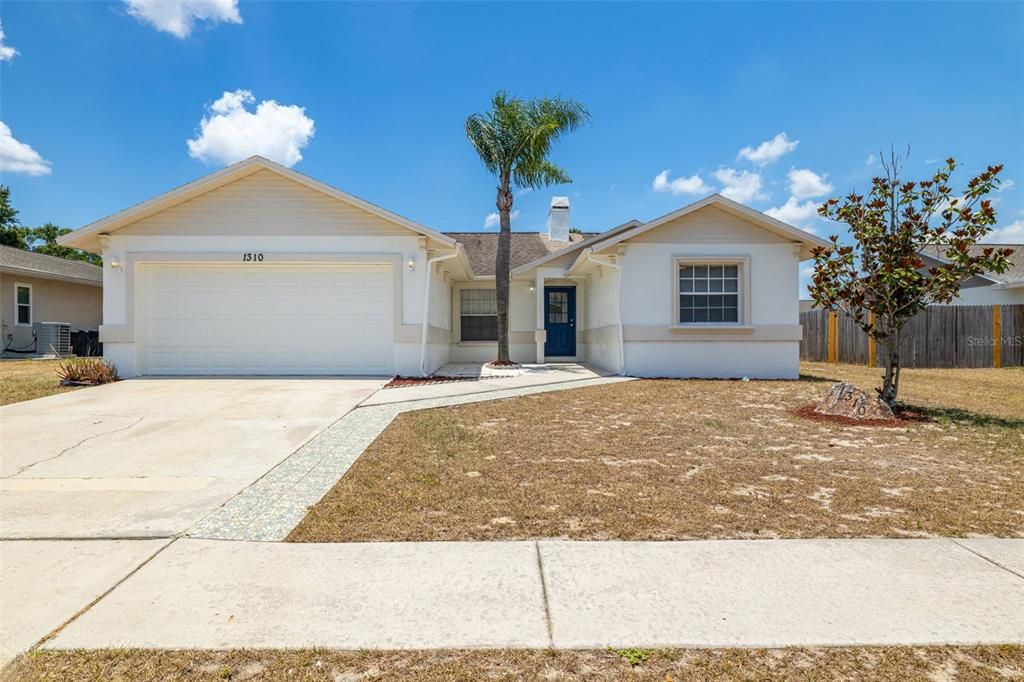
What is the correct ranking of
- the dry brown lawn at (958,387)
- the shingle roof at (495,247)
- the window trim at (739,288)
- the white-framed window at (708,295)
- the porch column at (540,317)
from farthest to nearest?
the shingle roof at (495,247), the porch column at (540,317), the white-framed window at (708,295), the window trim at (739,288), the dry brown lawn at (958,387)

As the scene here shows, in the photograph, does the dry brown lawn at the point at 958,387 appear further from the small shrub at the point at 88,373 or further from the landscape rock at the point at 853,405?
the small shrub at the point at 88,373

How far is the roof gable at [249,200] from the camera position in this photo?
11.1 m

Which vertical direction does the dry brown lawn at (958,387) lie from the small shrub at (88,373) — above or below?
below

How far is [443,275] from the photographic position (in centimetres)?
1506

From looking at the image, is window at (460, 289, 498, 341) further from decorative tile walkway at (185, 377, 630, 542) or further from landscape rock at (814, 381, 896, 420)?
landscape rock at (814, 381, 896, 420)

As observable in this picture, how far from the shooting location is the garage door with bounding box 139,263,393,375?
11.5 meters

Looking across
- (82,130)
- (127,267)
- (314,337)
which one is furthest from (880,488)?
(82,130)

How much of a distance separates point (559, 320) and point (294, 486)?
1371 cm

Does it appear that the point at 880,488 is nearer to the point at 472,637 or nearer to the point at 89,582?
the point at 472,637

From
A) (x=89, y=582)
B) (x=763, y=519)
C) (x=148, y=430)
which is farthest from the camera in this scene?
(x=148, y=430)

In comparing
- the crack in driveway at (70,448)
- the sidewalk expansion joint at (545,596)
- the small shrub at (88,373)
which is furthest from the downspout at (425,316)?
the sidewalk expansion joint at (545,596)

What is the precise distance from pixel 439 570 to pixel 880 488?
362 centimetres

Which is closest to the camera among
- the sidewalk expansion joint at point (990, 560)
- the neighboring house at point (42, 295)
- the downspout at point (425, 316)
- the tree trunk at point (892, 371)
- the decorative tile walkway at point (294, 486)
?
the sidewalk expansion joint at point (990, 560)

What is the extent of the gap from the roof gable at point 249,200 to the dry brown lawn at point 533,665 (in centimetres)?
1009
